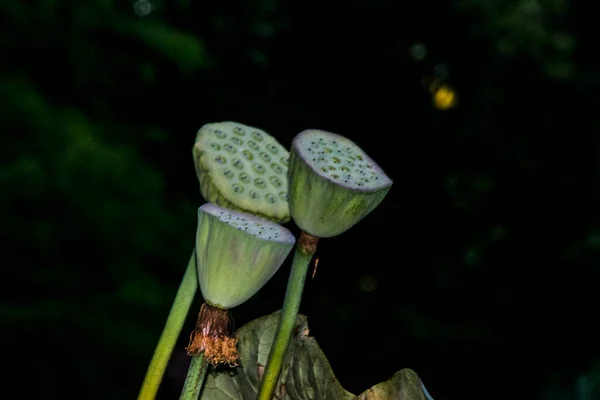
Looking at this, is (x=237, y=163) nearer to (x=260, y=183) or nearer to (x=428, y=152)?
(x=260, y=183)

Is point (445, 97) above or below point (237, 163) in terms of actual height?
below

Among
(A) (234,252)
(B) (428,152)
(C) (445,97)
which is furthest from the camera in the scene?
(C) (445,97)

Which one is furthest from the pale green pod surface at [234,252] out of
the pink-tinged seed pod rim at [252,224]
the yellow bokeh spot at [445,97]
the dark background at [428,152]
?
the yellow bokeh spot at [445,97]

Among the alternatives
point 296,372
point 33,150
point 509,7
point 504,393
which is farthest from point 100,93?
point 509,7

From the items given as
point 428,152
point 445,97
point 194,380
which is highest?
point 194,380

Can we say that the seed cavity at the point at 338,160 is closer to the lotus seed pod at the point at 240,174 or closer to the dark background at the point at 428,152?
the lotus seed pod at the point at 240,174

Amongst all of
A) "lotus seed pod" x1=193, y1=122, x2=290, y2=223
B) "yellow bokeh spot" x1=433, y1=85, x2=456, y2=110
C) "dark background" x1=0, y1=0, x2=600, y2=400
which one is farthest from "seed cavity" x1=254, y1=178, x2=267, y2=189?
"yellow bokeh spot" x1=433, y1=85, x2=456, y2=110

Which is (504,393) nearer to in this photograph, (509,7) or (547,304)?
(547,304)

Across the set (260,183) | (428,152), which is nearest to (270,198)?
(260,183)
